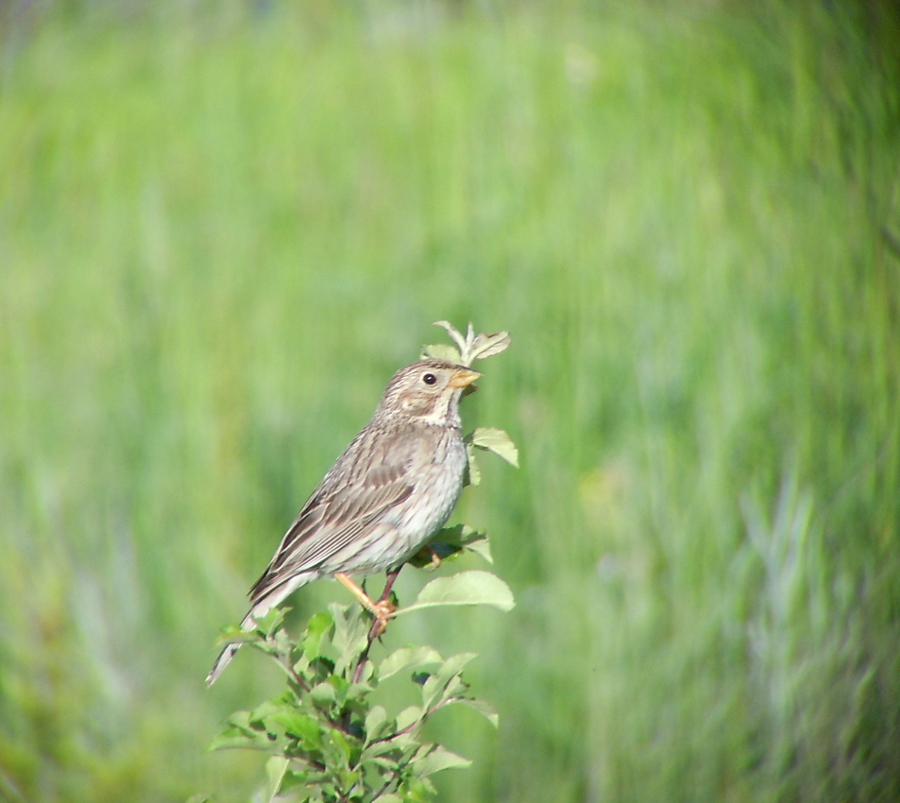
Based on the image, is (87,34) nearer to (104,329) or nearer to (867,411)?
(104,329)

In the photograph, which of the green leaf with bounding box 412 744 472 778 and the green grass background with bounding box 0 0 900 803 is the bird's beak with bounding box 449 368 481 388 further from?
the green leaf with bounding box 412 744 472 778

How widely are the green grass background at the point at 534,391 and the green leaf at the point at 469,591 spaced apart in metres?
1.85

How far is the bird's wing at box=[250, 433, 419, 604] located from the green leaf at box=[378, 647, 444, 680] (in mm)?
938

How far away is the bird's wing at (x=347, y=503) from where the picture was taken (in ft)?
8.14

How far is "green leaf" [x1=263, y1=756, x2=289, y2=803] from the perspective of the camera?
1.39m

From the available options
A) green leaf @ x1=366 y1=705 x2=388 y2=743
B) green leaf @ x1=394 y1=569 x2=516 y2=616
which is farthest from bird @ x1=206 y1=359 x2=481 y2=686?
green leaf @ x1=366 y1=705 x2=388 y2=743

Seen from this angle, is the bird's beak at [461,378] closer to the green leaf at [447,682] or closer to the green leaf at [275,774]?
the green leaf at [447,682]

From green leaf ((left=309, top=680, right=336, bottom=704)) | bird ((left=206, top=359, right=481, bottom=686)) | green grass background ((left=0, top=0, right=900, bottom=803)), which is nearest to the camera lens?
green leaf ((left=309, top=680, right=336, bottom=704))

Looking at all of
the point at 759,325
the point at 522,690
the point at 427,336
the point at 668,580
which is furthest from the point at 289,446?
the point at 759,325

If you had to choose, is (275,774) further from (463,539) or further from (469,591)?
(463,539)

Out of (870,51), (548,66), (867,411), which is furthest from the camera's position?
(548,66)

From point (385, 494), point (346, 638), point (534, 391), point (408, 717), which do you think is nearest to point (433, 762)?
point (408, 717)

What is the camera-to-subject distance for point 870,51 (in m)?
3.85

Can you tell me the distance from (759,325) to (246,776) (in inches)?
94.4
